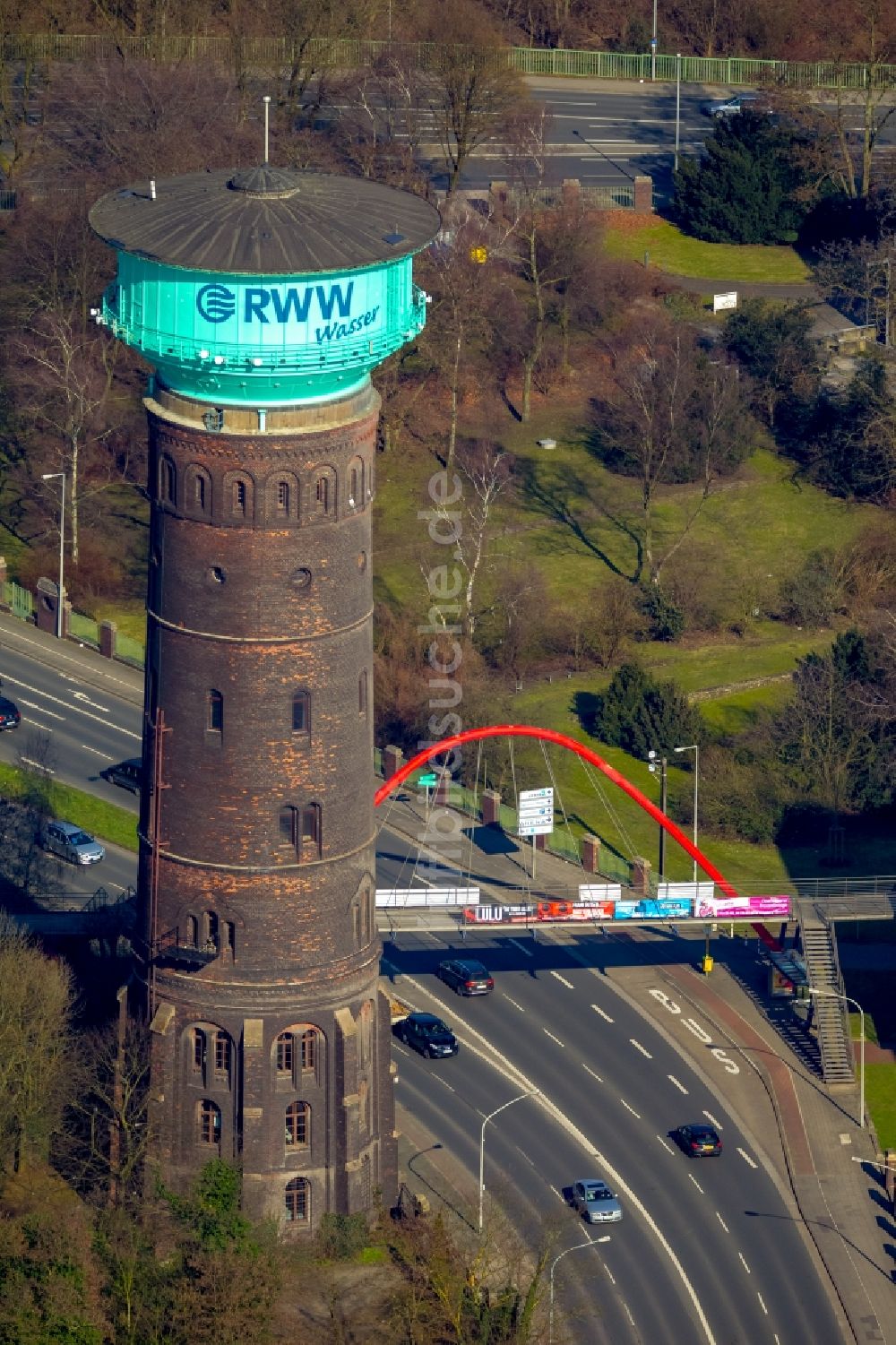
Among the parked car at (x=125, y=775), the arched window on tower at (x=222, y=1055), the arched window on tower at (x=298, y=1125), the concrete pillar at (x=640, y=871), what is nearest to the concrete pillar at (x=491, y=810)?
the concrete pillar at (x=640, y=871)

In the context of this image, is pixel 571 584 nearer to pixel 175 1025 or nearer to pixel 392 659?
pixel 392 659

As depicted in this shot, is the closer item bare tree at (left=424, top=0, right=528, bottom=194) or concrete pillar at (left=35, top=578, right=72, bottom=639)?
concrete pillar at (left=35, top=578, right=72, bottom=639)

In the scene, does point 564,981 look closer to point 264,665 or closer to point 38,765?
point 38,765

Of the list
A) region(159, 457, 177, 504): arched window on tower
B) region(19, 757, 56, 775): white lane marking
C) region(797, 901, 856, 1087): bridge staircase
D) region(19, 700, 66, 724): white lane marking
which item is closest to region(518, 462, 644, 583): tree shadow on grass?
region(19, 700, 66, 724): white lane marking

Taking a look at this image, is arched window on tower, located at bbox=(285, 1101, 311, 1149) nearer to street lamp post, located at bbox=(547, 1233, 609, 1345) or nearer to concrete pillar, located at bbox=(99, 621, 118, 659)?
street lamp post, located at bbox=(547, 1233, 609, 1345)

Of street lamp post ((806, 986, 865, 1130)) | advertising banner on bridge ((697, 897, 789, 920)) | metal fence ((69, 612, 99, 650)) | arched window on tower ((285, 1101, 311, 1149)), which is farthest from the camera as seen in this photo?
metal fence ((69, 612, 99, 650))

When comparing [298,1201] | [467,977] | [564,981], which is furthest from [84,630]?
[298,1201]

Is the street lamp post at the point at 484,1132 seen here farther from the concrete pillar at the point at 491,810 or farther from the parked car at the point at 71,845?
the parked car at the point at 71,845
